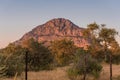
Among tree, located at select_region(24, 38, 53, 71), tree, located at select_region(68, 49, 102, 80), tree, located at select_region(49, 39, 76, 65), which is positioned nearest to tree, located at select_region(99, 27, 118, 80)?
tree, located at select_region(49, 39, 76, 65)

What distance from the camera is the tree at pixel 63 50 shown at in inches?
2313

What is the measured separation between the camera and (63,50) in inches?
2395

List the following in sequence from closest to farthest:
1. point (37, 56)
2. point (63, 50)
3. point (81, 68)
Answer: point (81, 68) → point (37, 56) → point (63, 50)

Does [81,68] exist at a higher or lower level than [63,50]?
lower


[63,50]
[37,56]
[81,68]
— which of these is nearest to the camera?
[81,68]

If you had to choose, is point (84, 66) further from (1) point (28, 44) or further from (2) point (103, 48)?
(2) point (103, 48)

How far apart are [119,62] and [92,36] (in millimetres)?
12308

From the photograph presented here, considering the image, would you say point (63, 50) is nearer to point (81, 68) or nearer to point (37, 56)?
point (37, 56)

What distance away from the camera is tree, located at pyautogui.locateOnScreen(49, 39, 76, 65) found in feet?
193

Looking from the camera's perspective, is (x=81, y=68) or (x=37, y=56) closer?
(x=81, y=68)

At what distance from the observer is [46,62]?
45.1 meters

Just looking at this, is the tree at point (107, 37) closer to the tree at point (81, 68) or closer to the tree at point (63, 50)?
the tree at point (63, 50)

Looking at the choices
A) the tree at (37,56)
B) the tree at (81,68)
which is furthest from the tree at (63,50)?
the tree at (81,68)

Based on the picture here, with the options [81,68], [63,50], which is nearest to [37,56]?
[63,50]
